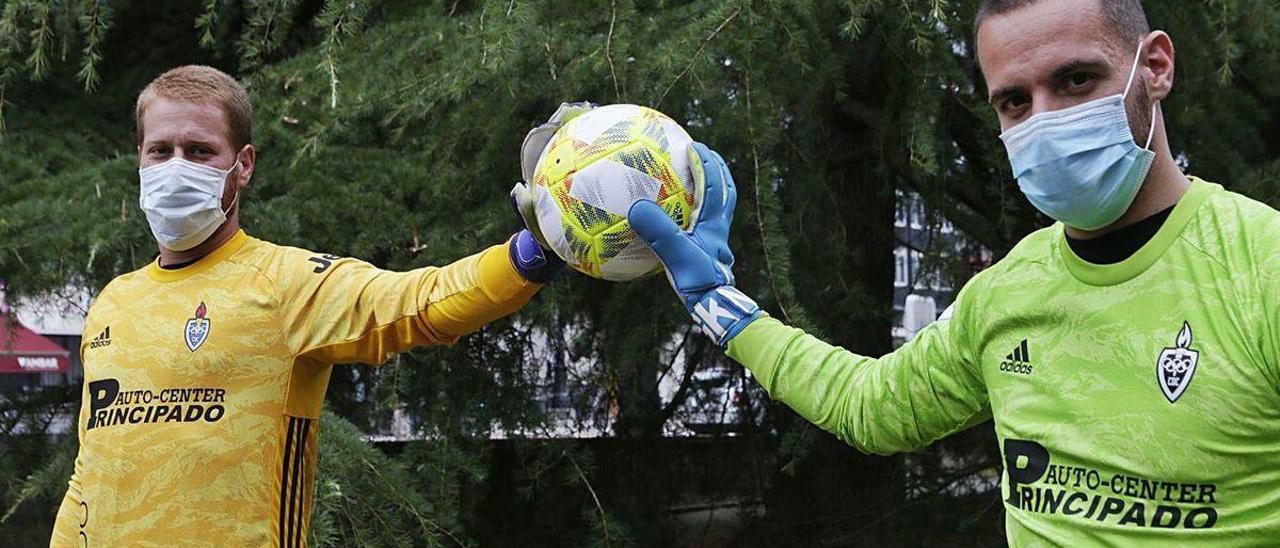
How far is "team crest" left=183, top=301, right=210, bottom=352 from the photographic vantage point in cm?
277

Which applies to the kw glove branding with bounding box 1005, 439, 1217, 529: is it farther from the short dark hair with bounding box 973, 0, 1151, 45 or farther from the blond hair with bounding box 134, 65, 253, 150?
the blond hair with bounding box 134, 65, 253, 150

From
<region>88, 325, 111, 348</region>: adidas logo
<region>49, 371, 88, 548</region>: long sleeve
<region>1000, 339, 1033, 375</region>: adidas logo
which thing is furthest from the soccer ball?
<region>49, 371, 88, 548</region>: long sleeve

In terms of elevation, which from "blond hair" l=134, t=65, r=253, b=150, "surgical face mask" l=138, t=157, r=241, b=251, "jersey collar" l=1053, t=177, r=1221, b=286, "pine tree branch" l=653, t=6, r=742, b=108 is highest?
"pine tree branch" l=653, t=6, r=742, b=108

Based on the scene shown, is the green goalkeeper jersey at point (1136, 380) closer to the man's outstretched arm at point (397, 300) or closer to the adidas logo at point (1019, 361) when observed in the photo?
the adidas logo at point (1019, 361)

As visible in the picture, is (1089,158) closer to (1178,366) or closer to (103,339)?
(1178,366)

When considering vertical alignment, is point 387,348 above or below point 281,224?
below

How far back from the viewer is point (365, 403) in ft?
16.7

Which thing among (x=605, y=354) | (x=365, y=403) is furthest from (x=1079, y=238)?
(x=365, y=403)

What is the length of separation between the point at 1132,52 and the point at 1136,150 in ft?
0.49

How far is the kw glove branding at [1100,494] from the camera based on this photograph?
167 cm

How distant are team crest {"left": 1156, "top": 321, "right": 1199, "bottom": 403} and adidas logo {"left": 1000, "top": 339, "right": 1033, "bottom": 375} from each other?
0.23 m

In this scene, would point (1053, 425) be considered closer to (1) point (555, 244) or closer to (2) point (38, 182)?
(1) point (555, 244)

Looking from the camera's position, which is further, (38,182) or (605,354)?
(605,354)

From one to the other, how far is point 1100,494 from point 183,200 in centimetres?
213
